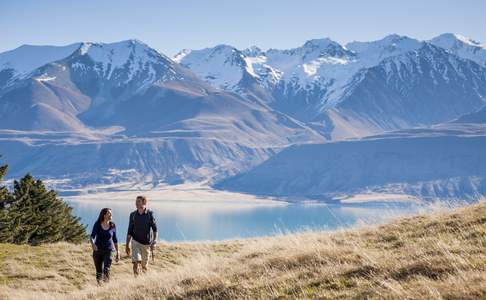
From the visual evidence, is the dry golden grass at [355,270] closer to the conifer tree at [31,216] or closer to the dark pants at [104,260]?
the dark pants at [104,260]

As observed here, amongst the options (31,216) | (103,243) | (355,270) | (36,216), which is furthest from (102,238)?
(36,216)

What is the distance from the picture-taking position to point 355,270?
11.1 meters

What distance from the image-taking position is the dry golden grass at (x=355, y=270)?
9.46 metres

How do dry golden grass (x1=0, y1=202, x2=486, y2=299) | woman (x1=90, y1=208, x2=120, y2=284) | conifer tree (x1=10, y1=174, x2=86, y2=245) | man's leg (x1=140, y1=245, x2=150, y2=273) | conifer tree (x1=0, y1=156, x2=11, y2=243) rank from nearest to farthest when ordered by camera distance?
dry golden grass (x1=0, y1=202, x2=486, y2=299)
woman (x1=90, y1=208, x2=120, y2=284)
man's leg (x1=140, y1=245, x2=150, y2=273)
conifer tree (x1=0, y1=156, x2=11, y2=243)
conifer tree (x1=10, y1=174, x2=86, y2=245)

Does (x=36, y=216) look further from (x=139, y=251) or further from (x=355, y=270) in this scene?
(x=355, y=270)

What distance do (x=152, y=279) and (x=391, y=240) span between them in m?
5.75

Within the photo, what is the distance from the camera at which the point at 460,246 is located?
460 inches

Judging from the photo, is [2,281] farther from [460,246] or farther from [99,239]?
[460,246]

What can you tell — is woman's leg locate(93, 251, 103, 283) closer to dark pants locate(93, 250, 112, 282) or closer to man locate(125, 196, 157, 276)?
dark pants locate(93, 250, 112, 282)

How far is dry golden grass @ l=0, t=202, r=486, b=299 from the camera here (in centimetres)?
946

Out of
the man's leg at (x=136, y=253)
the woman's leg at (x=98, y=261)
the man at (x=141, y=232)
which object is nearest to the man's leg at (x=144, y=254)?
the man at (x=141, y=232)

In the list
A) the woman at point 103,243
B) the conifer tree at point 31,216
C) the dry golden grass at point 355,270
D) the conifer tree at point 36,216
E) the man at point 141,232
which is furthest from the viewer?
the conifer tree at point 36,216

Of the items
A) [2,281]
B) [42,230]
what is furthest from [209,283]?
[42,230]

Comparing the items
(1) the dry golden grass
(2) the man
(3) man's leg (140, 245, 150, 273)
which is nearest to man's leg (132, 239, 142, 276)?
(2) the man
